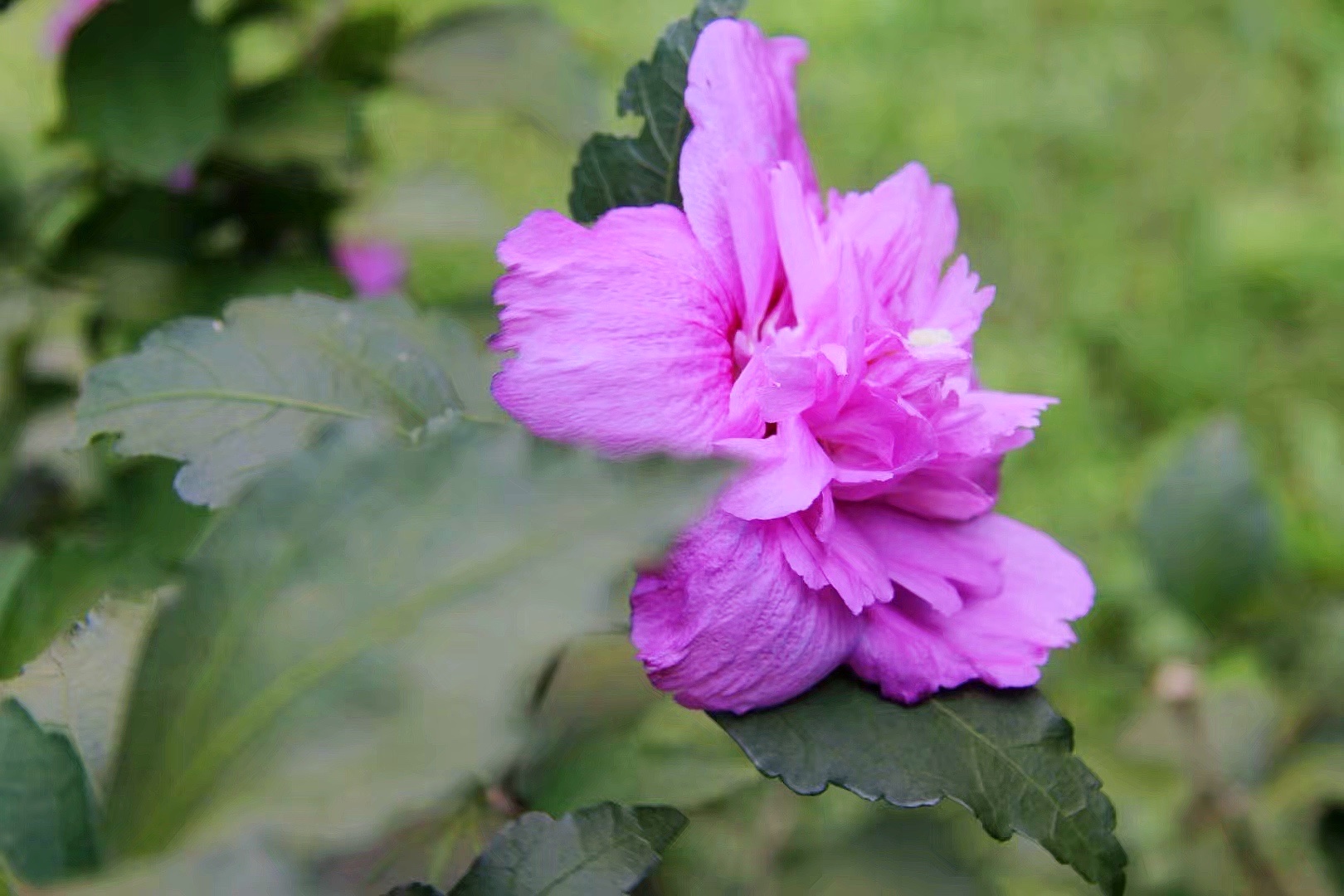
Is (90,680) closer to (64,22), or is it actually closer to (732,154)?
(732,154)

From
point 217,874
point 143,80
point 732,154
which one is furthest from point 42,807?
point 143,80

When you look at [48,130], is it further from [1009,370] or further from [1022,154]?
[1022,154]

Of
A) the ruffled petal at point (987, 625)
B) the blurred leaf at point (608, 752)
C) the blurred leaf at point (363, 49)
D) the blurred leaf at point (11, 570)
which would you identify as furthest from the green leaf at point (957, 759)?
the blurred leaf at point (363, 49)

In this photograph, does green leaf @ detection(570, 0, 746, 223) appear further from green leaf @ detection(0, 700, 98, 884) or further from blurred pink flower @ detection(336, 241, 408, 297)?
blurred pink flower @ detection(336, 241, 408, 297)

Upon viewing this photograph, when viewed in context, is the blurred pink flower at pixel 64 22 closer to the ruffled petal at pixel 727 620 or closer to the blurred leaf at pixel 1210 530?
the ruffled petal at pixel 727 620

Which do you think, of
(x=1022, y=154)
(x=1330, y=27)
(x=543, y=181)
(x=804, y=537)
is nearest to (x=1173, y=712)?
(x=804, y=537)

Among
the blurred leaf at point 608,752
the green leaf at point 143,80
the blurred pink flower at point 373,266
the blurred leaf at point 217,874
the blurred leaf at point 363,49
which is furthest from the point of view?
the blurred pink flower at point 373,266

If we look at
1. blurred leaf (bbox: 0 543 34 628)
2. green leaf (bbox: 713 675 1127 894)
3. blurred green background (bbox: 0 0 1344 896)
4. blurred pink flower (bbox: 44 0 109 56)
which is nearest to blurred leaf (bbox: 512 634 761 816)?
blurred green background (bbox: 0 0 1344 896)
